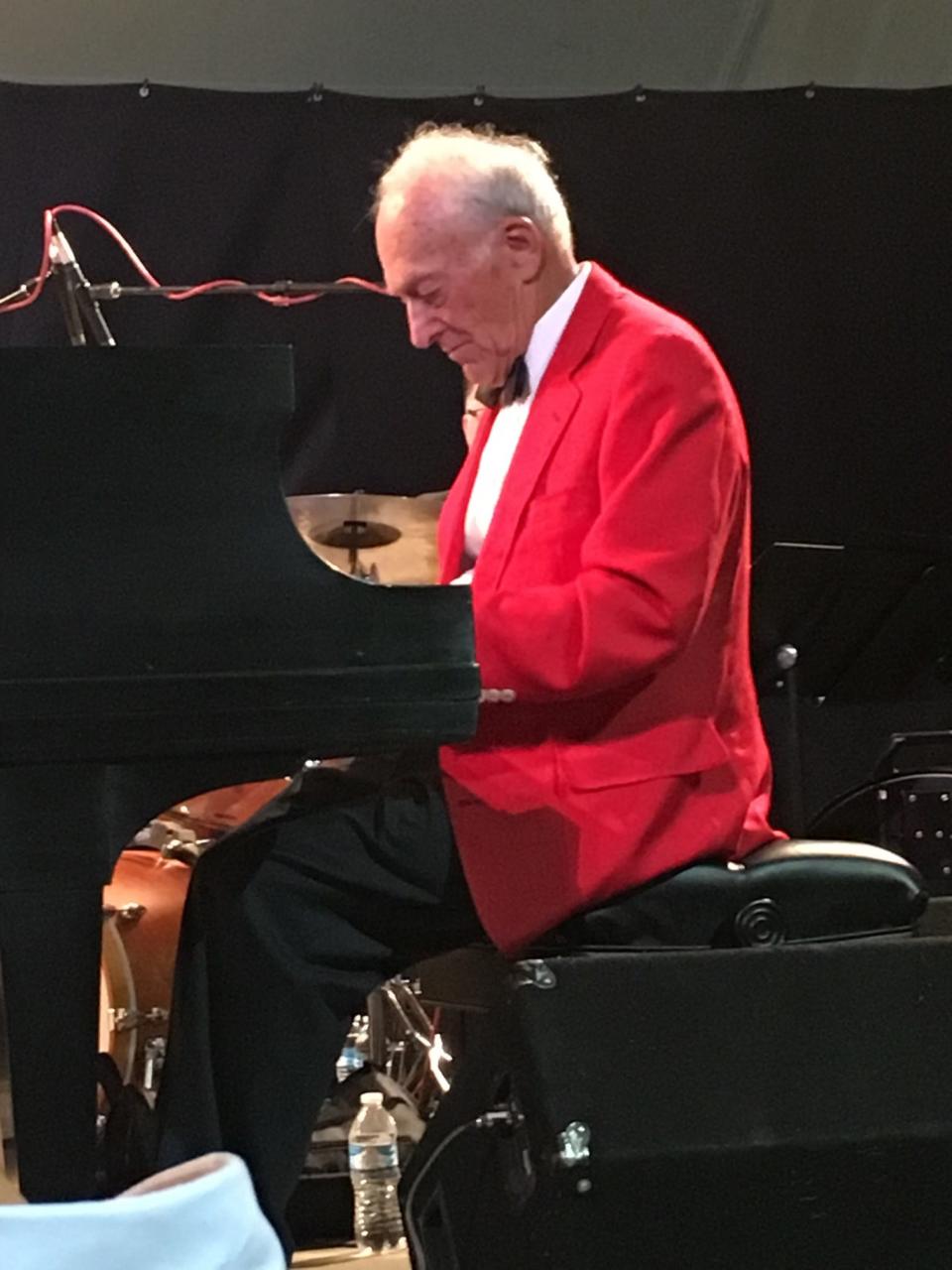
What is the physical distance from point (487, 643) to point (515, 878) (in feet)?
0.82

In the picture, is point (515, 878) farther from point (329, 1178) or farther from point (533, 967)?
point (329, 1178)

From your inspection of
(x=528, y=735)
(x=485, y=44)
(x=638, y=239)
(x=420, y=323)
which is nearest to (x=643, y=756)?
(x=528, y=735)

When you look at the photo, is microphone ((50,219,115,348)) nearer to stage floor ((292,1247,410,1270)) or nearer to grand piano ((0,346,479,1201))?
grand piano ((0,346,479,1201))

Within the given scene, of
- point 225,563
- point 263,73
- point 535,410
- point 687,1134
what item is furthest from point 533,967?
point 263,73

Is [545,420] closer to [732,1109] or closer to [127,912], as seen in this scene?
[732,1109]

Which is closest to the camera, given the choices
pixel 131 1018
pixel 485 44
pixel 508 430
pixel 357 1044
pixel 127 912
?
pixel 508 430

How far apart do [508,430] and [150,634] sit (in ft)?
2.52

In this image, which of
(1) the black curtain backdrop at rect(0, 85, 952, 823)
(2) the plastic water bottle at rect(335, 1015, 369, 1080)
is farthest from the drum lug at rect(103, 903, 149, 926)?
(1) the black curtain backdrop at rect(0, 85, 952, 823)

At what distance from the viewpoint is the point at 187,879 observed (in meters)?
2.73

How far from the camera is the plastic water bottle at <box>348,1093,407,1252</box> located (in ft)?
7.77

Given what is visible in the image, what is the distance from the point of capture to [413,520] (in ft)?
9.22

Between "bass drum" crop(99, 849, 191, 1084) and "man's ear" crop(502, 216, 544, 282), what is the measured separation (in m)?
1.41

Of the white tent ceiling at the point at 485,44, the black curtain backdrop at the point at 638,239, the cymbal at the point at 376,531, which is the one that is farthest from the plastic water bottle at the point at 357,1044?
the white tent ceiling at the point at 485,44

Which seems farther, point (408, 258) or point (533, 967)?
point (408, 258)
